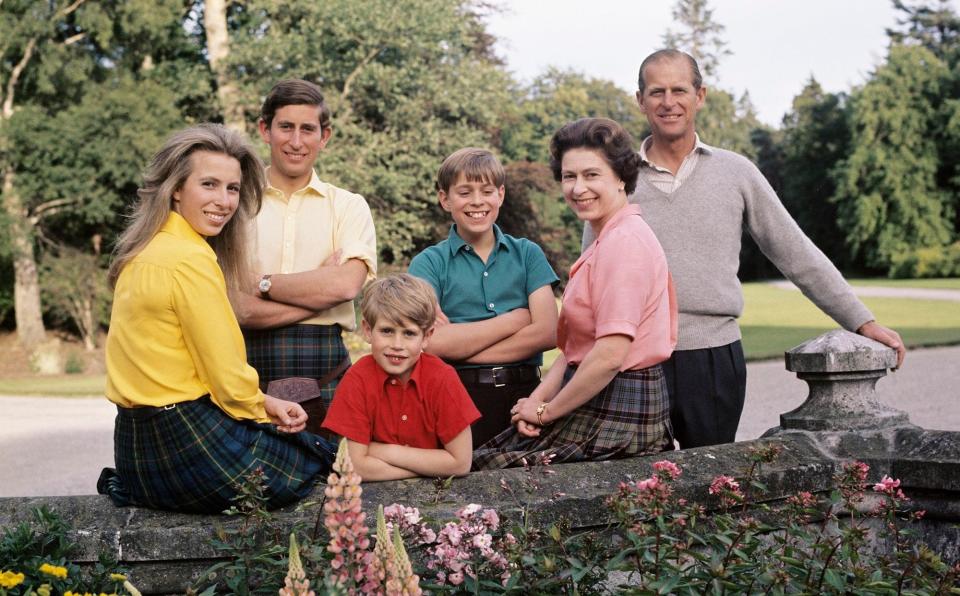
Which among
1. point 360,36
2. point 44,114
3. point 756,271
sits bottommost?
point 756,271

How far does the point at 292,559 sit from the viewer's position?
1.67 metres

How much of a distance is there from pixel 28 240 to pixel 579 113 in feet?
103

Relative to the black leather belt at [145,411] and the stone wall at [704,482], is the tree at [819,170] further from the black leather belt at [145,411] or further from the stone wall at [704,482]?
the black leather belt at [145,411]

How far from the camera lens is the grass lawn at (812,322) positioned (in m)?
18.5

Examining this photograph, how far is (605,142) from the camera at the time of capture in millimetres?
3426

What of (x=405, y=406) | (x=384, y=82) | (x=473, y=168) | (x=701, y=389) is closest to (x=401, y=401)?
(x=405, y=406)

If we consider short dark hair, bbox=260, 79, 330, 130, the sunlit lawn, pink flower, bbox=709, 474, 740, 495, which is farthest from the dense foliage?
pink flower, bbox=709, 474, 740, 495

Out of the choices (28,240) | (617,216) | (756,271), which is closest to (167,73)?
(28,240)

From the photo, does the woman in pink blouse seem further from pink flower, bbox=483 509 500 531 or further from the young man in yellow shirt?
the young man in yellow shirt

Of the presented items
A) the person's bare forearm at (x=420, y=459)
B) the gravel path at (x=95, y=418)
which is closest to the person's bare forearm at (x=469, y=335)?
the person's bare forearm at (x=420, y=459)

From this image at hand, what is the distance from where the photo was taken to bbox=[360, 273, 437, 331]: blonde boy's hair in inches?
124

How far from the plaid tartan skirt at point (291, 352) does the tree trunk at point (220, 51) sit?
2173 cm

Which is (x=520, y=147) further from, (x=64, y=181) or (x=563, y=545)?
(x=563, y=545)

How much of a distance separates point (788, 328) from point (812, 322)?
209 centimetres
